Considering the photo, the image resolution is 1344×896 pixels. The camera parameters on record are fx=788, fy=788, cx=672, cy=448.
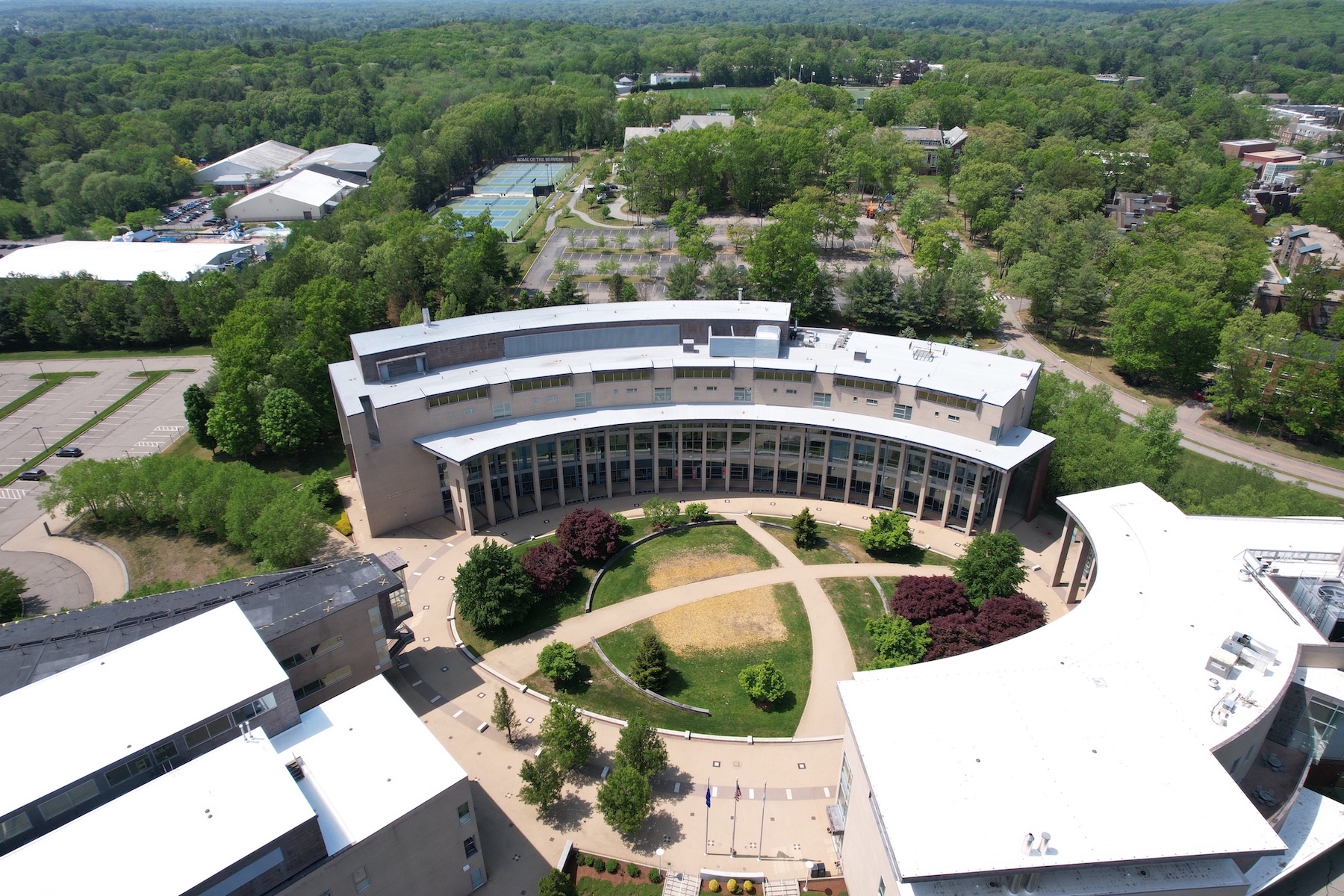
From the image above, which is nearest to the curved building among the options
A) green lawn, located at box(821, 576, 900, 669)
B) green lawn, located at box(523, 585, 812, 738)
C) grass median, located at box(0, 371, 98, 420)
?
green lawn, located at box(821, 576, 900, 669)

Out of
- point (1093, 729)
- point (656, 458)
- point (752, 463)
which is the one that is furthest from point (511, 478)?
point (1093, 729)

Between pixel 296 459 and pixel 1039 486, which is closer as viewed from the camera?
pixel 1039 486

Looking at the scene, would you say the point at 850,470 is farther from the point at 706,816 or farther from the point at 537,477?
the point at 706,816

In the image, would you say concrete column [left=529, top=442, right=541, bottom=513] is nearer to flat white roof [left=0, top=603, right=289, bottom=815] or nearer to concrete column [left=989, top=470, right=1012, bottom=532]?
flat white roof [left=0, top=603, right=289, bottom=815]

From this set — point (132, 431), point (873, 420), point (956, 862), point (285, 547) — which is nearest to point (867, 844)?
point (956, 862)

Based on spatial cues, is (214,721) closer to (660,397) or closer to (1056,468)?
(660,397)

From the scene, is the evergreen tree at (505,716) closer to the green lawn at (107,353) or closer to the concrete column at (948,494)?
the concrete column at (948,494)
